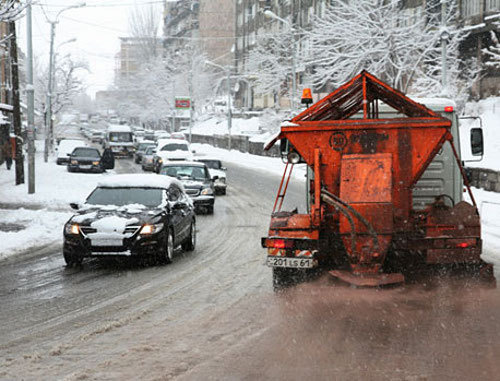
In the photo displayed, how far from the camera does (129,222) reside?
39.5 ft

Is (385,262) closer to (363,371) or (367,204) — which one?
(367,204)

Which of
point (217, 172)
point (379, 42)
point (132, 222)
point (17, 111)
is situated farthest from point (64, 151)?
point (132, 222)

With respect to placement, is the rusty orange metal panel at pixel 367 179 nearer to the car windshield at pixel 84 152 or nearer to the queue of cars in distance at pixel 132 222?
the queue of cars in distance at pixel 132 222

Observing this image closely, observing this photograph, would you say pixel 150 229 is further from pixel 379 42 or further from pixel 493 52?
pixel 493 52

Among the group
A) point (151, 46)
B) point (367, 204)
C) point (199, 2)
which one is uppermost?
point (199, 2)

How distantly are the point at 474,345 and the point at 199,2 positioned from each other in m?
125

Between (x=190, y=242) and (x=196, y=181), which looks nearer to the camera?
(x=190, y=242)

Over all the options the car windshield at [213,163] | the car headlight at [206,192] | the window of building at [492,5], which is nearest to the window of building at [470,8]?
the window of building at [492,5]

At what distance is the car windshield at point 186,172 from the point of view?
2381cm

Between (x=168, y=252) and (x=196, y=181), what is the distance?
10.6 meters

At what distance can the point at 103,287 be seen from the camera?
10414 millimetres

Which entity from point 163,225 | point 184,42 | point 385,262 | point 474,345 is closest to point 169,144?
point 163,225

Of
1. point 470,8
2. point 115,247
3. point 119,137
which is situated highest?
point 470,8

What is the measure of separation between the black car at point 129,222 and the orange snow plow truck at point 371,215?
318 cm
